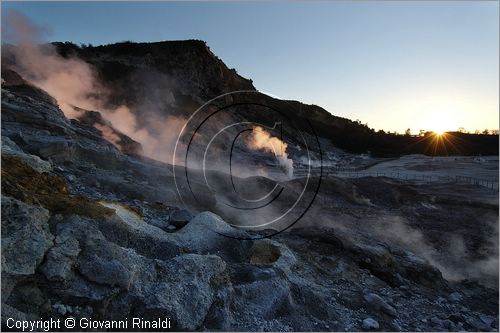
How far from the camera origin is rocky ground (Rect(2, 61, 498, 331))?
4.63 m

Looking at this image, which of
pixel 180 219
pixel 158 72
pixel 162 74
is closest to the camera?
pixel 180 219

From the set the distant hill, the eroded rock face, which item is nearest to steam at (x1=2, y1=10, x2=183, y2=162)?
the distant hill

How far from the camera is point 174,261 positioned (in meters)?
5.71

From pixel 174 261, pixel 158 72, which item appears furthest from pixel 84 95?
pixel 174 261

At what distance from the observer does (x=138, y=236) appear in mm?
6383

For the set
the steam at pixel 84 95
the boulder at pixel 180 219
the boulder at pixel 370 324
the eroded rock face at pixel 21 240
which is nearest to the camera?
the eroded rock face at pixel 21 240

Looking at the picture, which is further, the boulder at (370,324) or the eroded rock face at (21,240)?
the boulder at (370,324)

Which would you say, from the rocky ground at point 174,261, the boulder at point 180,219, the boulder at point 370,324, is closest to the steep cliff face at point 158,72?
the rocky ground at point 174,261

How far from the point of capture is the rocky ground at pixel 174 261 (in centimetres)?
463

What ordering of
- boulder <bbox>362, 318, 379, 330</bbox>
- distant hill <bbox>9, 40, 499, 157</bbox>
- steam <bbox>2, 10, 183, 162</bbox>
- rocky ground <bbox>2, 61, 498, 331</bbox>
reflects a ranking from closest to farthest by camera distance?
rocky ground <bbox>2, 61, 498, 331</bbox> < boulder <bbox>362, 318, 379, 330</bbox> < steam <bbox>2, 10, 183, 162</bbox> < distant hill <bbox>9, 40, 499, 157</bbox>

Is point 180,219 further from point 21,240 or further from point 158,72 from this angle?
point 158,72

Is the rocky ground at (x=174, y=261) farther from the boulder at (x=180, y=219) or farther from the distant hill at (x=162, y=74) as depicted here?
the distant hill at (x=162, y=74)

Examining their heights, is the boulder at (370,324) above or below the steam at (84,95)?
below

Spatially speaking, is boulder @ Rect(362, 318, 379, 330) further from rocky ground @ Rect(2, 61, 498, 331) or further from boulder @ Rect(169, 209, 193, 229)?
boulder @ Rect(169, 209, 193, 229)
